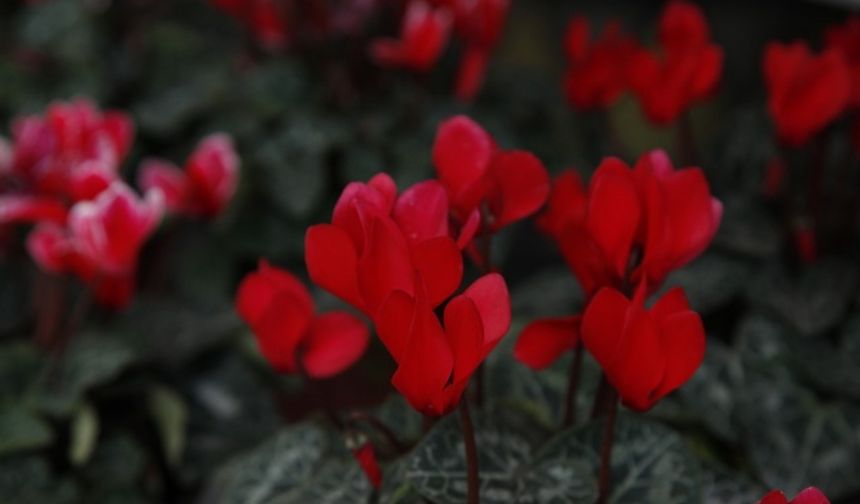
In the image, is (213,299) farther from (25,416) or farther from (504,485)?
(504,485)

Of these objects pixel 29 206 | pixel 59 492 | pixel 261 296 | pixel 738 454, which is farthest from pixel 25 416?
pixel 738 454

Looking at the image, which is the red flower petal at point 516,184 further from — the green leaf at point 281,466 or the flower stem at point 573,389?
the green leaf at point 281,466

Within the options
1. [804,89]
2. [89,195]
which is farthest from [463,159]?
[89,195]

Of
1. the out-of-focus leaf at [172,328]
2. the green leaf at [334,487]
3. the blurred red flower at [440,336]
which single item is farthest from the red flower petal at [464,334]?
the out-of-focus leaf at [172,328]

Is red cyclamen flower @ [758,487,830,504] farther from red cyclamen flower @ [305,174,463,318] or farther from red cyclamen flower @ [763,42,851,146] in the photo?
red cyclamen flower @ [763,42,851,146]

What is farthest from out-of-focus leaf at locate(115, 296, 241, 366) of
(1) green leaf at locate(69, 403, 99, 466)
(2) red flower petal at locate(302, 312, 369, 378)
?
(2) red flower petal at locate(302, 312, 369, 378)

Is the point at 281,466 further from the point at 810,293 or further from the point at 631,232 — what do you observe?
the point at 810,293
